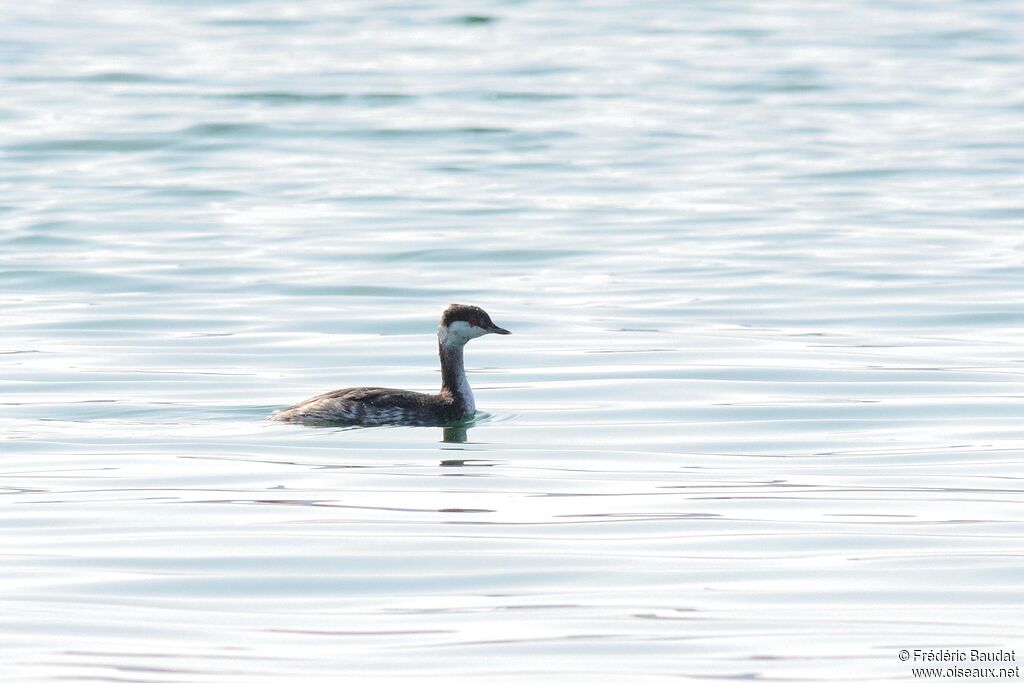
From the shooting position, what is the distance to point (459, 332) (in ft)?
45.9

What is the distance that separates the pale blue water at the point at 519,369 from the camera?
8188mm

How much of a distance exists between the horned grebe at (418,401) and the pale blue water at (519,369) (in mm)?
155

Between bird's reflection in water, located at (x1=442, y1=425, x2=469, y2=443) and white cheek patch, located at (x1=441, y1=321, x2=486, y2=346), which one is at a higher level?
white cheek patch, located at (x1=441, y1=321, x2=486, y2=346)

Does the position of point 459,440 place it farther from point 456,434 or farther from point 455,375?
point 455,375

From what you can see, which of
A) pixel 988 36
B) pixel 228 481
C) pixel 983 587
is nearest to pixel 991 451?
pixel 983 587

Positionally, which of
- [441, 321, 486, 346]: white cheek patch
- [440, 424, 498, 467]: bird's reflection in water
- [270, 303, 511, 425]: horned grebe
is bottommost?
[440, 424, 498, 467]: bird's reflection in water

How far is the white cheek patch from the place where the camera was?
14.0 meters

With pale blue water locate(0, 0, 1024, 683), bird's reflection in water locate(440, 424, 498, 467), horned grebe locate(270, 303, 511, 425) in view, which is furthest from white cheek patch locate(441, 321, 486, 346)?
bird's reflection in water locate(440, 424, 498, 467)

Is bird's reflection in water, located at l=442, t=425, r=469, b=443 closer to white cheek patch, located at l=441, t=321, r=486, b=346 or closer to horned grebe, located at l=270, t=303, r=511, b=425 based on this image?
horned grebe, located at l=270, t=303, r=511, b=425

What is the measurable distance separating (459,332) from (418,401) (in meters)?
0.80

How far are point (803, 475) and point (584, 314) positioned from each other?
23.9 feet

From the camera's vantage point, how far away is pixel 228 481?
11.1m

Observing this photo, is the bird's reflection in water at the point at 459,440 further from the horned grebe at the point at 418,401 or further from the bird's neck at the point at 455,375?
the bird's neck at the point at 455,375

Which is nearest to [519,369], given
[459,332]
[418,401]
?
[459,332]
